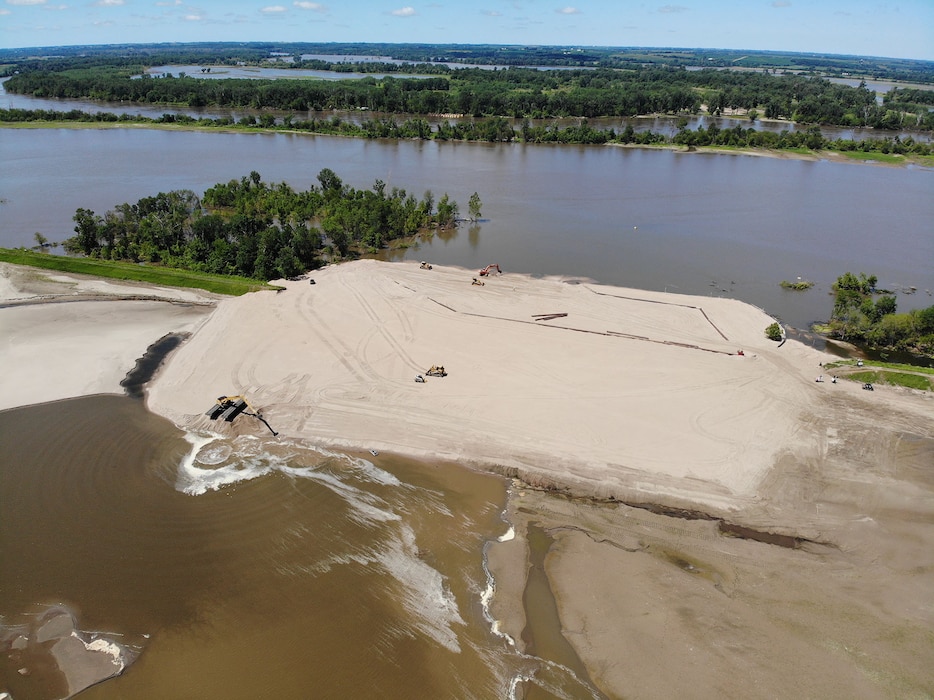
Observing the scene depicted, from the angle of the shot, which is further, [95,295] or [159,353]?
[95,295]

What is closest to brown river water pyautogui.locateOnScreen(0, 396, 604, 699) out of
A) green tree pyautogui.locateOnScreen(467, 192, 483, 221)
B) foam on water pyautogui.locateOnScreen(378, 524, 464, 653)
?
foam on water pyautogui.locateOnScreen(378, 524, 464, 653)

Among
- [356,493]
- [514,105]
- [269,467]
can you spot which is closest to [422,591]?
[356,493]

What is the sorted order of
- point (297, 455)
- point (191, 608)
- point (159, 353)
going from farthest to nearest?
point (159, 353) → point (297, 455) → point (191, 608)

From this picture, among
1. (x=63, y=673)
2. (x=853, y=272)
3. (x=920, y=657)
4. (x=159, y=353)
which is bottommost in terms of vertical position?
(x=63, y=673)

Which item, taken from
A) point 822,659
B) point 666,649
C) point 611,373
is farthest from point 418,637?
point 611,373

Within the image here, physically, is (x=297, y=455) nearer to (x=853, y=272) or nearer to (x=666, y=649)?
(x=666, y=649)

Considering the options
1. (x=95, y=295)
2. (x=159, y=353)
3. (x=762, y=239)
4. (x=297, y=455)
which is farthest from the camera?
(x=762, y=239)

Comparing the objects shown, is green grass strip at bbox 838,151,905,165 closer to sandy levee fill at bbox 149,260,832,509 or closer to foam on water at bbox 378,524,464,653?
sandy levee fill at bbox 149,260,832,509
